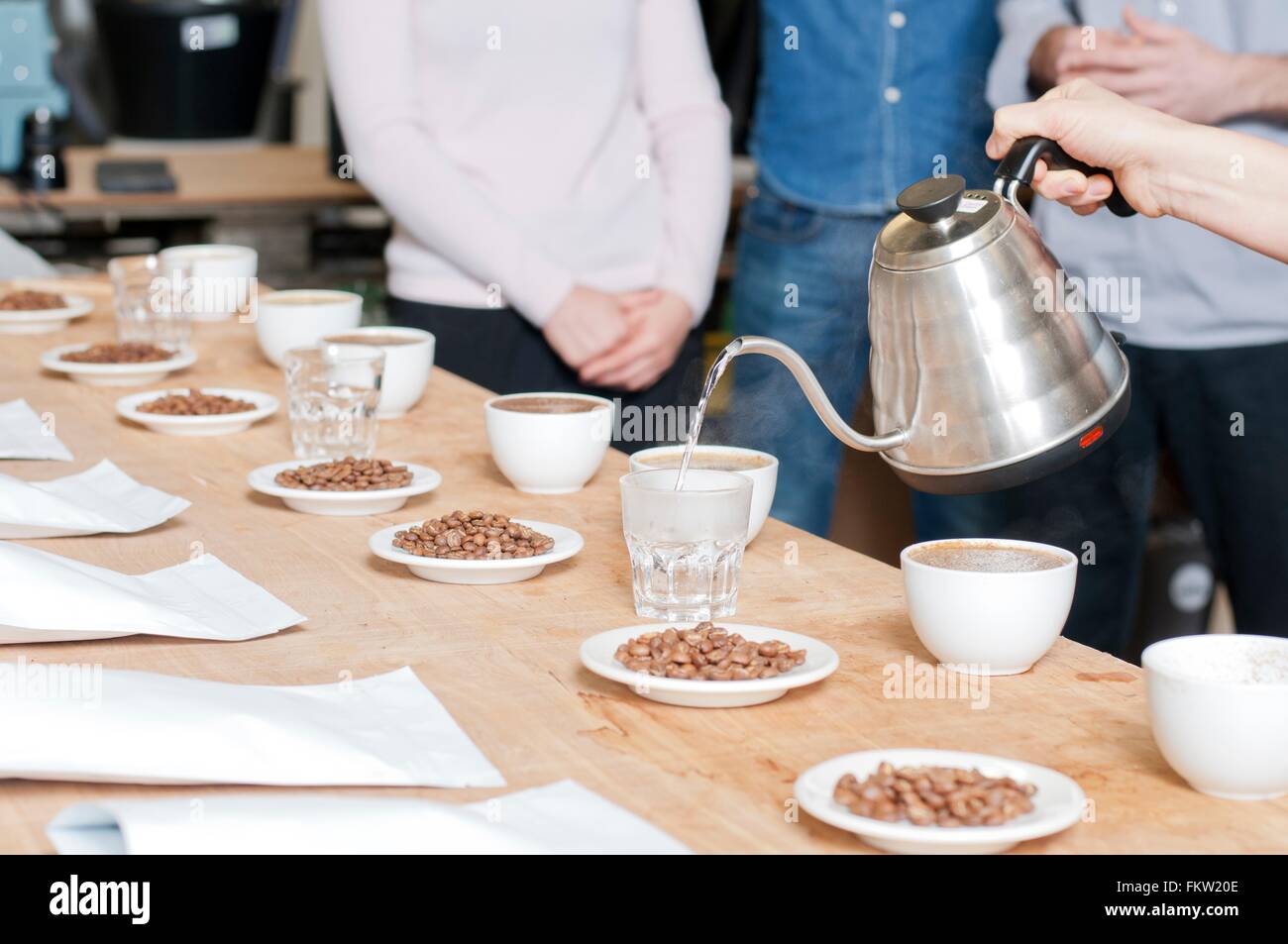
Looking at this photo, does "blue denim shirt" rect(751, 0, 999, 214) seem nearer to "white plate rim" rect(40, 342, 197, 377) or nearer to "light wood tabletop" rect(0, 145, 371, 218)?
"white plate rim" rect(40, 342, 197, 377)

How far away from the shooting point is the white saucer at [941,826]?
77 cm

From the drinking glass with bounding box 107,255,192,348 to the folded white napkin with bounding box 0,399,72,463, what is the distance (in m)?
0.34

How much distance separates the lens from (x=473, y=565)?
1.19 metres

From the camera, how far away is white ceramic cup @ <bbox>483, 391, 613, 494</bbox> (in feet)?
4.86

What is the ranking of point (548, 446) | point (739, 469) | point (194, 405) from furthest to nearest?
1. point (194, 405)
2. point (548, 446)
3. point (739, 469)

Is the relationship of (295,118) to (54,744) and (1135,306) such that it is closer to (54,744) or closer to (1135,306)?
(1135,306)

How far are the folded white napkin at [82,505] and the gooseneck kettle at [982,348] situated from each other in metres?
0.55

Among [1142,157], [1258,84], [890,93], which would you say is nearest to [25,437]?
[1142,157]

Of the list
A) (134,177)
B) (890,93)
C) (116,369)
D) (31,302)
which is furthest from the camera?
(134,177)

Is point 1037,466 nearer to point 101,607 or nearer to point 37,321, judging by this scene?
point 101,607

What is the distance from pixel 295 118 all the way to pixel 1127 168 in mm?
5392

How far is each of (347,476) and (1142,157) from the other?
72 cm
